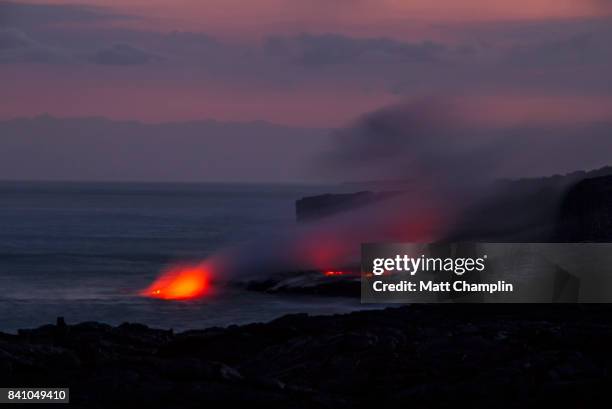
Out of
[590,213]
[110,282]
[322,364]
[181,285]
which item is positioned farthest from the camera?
[110,282]

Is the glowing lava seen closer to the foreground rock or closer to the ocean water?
the ocean water

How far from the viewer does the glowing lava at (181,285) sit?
77.1 meters

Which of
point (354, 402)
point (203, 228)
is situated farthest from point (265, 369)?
point (203, 228)

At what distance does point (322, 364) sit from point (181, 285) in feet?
183

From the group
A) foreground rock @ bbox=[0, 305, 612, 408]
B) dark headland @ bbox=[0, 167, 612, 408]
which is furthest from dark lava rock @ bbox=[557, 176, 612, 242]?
foreground rock @ bbox=[0, 305, 612, 408]

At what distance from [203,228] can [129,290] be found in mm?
109051

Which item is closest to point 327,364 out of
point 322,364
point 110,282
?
point 322,364

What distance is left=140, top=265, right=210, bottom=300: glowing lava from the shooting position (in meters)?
77.1

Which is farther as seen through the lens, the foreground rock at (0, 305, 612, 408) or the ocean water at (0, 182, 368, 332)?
the ocean water at (0, 182, 368, 332)

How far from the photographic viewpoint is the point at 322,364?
95.9ft

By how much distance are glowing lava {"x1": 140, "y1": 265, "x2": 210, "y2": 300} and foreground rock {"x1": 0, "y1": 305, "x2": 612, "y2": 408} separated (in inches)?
1557

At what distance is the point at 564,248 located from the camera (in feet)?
222

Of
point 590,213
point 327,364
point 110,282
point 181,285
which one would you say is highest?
point 590,213

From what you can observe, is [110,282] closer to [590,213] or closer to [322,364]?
[590,213]
